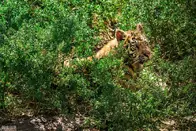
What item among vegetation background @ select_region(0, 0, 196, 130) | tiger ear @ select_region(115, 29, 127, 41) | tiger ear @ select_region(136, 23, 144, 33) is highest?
tiger ear @ select_region(136, 23, 144, 33)

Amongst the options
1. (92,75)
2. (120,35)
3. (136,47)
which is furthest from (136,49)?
(92,75)

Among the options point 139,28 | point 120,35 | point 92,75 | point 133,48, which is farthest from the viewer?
point 139,28

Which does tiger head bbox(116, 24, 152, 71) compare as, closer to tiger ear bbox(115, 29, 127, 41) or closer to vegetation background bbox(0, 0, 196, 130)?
tiger ear bbox(115, 29, 127, 41)

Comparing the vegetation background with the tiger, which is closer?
the vegetation background

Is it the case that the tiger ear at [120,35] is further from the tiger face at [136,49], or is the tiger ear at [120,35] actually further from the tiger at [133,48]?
the tiger face at [136,49]

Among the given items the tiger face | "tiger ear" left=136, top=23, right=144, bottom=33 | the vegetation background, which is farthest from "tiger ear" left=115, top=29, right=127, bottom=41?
the vegetation background

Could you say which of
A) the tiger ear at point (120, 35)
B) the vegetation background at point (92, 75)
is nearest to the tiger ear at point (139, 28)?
the tiger ear at point (120, 35)

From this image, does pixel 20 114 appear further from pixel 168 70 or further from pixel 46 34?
pixel 168 70

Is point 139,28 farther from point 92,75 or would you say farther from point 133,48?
point 92,75

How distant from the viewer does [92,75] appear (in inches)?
321

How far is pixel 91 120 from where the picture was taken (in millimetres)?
8234

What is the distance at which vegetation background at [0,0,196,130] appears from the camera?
294 inches

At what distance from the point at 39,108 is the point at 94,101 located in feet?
5.12

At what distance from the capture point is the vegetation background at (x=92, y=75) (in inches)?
294
